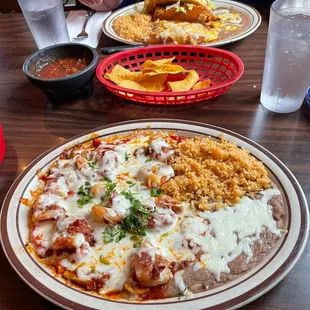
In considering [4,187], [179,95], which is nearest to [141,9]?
[179,95]

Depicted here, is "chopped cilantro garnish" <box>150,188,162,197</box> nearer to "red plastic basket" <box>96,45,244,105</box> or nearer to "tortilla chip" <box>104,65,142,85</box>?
"red plastic basket" <box>96,45,244,105</box>

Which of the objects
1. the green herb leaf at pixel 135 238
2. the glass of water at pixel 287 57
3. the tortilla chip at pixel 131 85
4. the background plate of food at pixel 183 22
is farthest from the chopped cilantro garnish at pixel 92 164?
the background plate of food at pixel 183 22

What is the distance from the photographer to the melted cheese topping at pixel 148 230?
39.5 inches

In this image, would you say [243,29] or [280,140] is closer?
[280,140]

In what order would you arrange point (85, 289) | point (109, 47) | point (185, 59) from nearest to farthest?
1. point (85, 289)
2. point (185, 59)
3. point (109, 47)

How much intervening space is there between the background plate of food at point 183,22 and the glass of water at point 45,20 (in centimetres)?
30

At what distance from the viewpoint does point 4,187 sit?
1.36 m

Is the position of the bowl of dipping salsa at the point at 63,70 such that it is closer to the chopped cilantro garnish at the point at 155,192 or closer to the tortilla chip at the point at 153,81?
the tortilla chip at the point at 153,81

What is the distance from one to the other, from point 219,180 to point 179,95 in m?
0.49

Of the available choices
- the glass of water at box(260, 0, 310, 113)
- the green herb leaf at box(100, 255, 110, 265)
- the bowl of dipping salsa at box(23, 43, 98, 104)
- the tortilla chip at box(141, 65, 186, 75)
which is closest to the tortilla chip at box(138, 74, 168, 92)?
the tortilla chip at box(141, 65, 186, 75)

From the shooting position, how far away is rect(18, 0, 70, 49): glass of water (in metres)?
2.13

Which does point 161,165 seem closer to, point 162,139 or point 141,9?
point 162,139

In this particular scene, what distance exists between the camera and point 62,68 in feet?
5.98

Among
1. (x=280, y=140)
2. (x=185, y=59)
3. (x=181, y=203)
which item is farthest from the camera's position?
(x=185, y=59)
